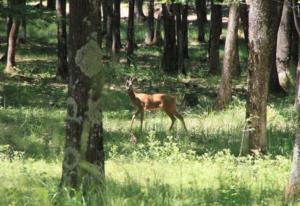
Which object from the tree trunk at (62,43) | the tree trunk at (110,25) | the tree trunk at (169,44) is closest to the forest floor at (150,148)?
the tree trunk at (62,43)

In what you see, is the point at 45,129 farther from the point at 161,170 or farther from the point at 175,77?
the point at 175,77

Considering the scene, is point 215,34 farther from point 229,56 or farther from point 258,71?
point 258,71

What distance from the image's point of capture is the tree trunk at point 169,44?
29094 millimetres

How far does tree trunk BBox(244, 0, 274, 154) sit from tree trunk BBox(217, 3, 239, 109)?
6.98 metres

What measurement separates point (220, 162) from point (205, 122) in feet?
23.3

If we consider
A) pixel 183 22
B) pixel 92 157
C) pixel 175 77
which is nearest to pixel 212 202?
pixel 92 157

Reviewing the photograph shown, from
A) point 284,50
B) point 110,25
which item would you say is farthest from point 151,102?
point 110,25

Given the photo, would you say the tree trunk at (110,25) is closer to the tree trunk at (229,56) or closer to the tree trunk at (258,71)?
the tree trunk at (229,56)

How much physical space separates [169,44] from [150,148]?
1992cm

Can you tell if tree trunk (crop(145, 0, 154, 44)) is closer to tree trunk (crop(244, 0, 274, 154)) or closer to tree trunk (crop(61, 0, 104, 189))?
tree trunk (crop(244, 0, 274, 154))

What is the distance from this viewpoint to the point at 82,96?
6.34 metres

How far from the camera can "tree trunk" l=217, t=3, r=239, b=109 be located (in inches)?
699

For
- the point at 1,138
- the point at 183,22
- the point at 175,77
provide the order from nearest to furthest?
1. the point at 1,138
2. the point at 175,77
3. the point at 183,22

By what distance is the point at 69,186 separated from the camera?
624 cm
